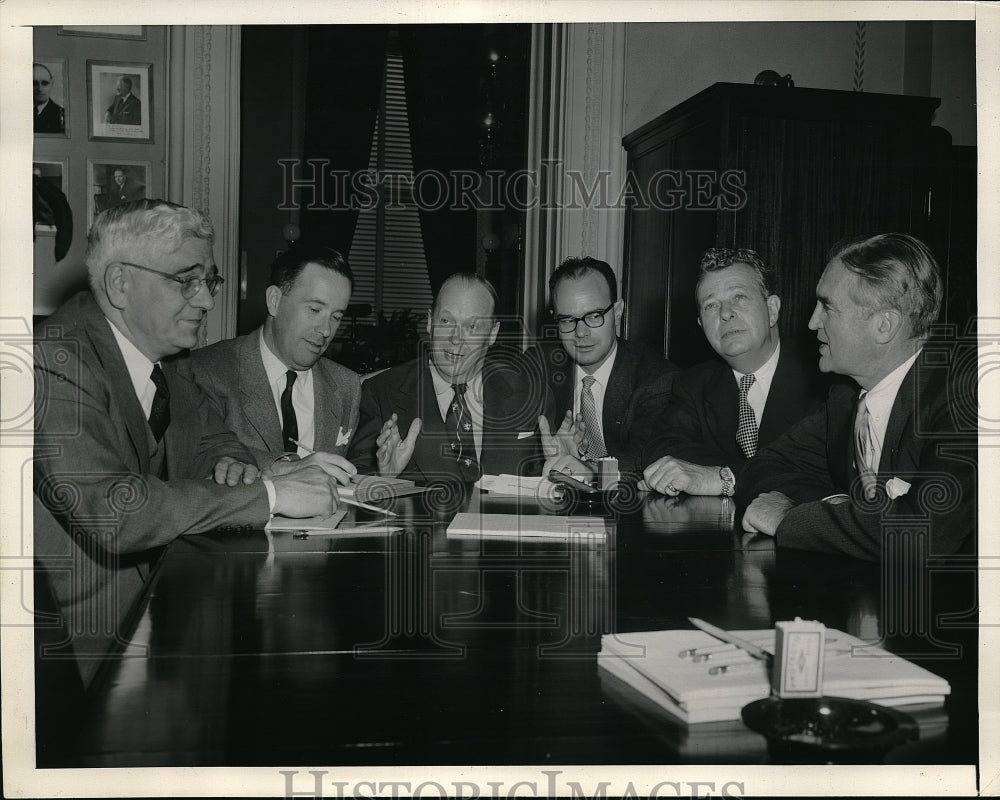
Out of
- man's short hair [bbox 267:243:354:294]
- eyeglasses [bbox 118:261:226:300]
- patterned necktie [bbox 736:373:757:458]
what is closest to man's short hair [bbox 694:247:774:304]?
patterned necktie [bbox 736:373:757:458]

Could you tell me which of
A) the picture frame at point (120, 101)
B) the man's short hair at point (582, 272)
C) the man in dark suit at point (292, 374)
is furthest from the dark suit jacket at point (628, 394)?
the picture frame at point (120, 101)

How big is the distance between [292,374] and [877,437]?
217cm

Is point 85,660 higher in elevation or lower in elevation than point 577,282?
lower

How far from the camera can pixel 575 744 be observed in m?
1.02

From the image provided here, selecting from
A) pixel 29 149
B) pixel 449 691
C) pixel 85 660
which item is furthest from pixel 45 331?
pixel 449 691

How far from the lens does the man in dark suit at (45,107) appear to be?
13.6 feet

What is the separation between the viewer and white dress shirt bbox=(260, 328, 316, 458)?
141 inches

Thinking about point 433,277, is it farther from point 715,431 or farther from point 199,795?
point 199,795

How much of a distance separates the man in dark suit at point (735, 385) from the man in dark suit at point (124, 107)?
2.73 metres

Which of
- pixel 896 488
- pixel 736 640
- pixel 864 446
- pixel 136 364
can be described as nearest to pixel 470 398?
pixel 136 364

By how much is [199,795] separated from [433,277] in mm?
4018

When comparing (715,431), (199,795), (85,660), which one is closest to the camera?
(199,795)

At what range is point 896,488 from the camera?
2.11 meters

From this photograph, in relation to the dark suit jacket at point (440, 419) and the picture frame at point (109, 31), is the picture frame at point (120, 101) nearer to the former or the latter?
the picture frame at point (109, 31)
